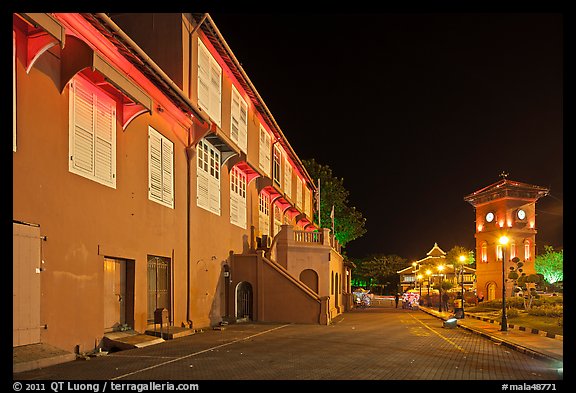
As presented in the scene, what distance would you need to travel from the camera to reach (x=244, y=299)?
30.2 m

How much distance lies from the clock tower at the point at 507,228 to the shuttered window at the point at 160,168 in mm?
48489

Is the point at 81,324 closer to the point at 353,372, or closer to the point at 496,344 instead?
the point at 353,372

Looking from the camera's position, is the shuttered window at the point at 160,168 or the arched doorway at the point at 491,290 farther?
the arched doorway at the point at 491,290

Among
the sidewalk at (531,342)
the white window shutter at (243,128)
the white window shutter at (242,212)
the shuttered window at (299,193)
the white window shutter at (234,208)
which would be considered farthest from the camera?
the shuttered window at (299,193)

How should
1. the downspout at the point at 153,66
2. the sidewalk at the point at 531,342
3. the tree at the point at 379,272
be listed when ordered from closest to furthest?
the downspout at the point at 153,66
the sidewalk at the point at 531,342
the tree at the point at 379,272

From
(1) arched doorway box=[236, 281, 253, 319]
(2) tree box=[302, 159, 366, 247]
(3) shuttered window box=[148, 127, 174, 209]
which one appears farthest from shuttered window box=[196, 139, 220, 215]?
(2) tree box=[302, 159, 366, 247]

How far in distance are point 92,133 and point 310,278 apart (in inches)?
854

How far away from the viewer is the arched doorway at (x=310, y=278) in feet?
117

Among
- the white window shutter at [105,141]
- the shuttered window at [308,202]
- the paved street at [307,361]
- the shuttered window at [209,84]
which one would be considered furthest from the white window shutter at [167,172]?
the shuttered window at [308,202]

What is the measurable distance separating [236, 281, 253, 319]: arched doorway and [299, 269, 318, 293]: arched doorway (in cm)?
612

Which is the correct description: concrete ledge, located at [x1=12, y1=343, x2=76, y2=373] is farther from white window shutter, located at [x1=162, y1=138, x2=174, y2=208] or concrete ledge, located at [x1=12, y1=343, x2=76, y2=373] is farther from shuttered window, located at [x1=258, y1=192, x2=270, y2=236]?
shuttered window, located at [x1=258, y1=192, x2=270, y2=236]

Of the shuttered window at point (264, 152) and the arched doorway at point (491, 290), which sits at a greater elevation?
the shuttered window at point (264, 152)

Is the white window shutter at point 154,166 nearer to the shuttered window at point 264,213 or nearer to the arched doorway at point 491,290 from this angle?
the shuttered window at point 264,213

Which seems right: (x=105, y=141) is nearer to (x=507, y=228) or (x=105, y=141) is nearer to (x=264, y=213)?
(x=264, y=213)
